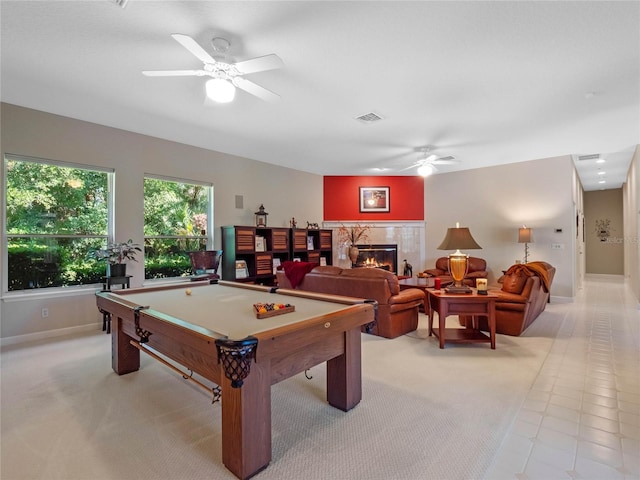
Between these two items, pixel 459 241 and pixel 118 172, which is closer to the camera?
pixel 459 241

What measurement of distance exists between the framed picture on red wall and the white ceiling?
2.54 m

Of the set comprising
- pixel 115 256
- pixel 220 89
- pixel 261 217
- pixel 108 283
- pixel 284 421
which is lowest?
pixel 284 421

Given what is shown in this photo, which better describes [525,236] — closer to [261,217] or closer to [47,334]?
[261,217]

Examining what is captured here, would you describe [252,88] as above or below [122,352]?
above

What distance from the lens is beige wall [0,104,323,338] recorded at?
12.5 ft

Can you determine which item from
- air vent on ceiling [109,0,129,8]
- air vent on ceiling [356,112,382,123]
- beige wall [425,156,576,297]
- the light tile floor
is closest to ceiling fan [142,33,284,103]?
air vent on ceiling [109,0,129,8]

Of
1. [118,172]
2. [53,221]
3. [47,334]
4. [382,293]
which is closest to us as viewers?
[382,293]

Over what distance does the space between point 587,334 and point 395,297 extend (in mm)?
2483

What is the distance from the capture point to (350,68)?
304 centimetres

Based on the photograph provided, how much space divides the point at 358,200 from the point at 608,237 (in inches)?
325

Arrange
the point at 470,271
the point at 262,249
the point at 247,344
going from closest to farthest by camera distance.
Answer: the point at 247,344 < the point at 262,249 < the point at 470,271

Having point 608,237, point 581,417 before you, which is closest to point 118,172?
point 581,417

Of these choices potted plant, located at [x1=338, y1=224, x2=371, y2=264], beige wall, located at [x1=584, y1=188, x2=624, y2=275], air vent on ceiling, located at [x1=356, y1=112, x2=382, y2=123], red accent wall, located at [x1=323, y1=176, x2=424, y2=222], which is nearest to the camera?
air vent on ceiling, located at [x1=356, y1=112, x2=382, y2=123]

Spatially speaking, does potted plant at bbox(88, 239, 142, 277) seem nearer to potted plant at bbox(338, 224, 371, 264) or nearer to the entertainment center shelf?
the entertainment center shelf
